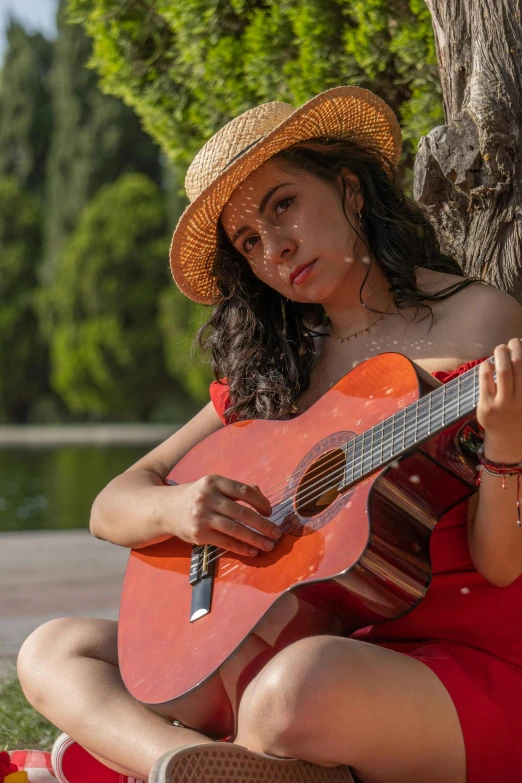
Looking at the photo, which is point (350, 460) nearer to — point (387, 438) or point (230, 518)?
point (387, 438)

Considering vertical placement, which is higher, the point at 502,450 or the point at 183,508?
the point at 502,450

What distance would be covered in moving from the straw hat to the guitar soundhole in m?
0.69

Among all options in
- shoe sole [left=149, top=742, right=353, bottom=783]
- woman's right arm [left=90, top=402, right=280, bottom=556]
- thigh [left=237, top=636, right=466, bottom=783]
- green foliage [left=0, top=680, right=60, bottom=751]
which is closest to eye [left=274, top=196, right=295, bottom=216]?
woman's right arm [left=90, top=402, right=280, bottom=556]

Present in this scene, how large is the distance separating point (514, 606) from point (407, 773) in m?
0.37

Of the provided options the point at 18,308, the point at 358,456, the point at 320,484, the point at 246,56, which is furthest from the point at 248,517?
the point at 18,308

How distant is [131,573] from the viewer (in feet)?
7.23

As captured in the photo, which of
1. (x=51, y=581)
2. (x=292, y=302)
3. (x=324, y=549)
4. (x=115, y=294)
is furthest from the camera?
(x=115, y=294)

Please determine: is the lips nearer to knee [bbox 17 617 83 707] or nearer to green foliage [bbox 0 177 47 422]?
knee [bbox 17 617 83 707]

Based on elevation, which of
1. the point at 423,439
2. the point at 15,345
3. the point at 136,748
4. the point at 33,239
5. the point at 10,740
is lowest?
the point at 15,345

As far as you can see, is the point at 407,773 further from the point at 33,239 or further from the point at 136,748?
the point at 33,239

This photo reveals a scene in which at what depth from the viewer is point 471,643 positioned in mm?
1782

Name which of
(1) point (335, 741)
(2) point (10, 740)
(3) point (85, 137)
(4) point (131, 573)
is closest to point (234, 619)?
(1) point (335, 741)

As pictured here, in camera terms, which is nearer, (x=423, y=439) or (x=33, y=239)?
(x=423, y=439)

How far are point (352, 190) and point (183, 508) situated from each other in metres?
0.82
